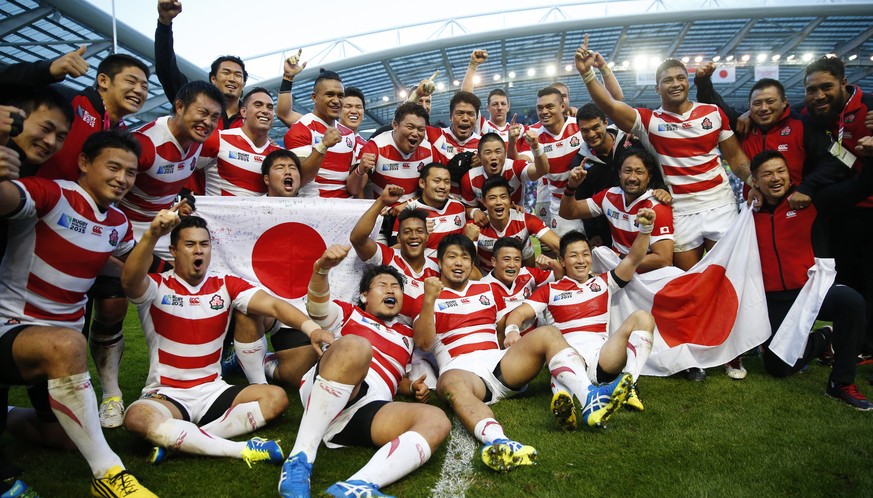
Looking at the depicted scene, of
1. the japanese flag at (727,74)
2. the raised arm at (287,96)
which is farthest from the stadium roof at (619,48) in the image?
the raised arm at (287,96)

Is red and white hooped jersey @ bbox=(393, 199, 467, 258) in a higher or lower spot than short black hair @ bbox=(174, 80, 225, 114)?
lower

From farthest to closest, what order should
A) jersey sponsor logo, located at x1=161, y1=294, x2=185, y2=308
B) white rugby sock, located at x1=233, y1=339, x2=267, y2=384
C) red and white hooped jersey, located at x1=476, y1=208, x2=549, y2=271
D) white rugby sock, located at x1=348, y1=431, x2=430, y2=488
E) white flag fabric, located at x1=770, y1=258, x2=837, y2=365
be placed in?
1. red and white hooped jersey, located at x1=476, y1=208, x2=549, y2=271
2. white flag fabric, located at x1=770, y1=258, x2=837, y2=365
3. white rugby sock, located at x1=233, y1=339, x2=267, y2=384
4. jersey sponsor logo, located at x1=161, y1=294, x2=185, y2=308
5. white rugby sock, located at x1=348, y1=431, x2=430, y2=488

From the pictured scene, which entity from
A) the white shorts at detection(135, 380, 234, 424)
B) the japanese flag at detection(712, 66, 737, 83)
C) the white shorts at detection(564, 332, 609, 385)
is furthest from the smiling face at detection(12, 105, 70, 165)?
the japanese flag at detection(712, 66, 737, 83)

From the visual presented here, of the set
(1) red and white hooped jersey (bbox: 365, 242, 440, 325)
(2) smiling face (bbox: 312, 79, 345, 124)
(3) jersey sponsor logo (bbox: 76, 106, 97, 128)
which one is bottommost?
(1) red and white hooped jersey (bbox: 365, 242, 440, 325)

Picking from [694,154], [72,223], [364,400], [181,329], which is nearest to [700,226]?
[694,154]

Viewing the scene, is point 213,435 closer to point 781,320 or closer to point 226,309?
point 226,309

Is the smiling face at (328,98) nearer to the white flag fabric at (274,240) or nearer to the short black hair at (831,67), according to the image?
the white flag fabric at (274,240)

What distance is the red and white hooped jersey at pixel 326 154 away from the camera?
5523 millimetres

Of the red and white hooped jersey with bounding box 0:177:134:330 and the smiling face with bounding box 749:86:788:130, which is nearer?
the red and white hooped jersey with bounding box 0:177:134:330

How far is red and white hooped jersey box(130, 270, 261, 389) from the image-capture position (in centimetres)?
345

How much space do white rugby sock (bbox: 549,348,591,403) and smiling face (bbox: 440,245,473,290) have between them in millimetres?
1032

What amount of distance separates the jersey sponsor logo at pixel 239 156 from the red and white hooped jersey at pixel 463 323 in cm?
220

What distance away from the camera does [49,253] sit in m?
2.99

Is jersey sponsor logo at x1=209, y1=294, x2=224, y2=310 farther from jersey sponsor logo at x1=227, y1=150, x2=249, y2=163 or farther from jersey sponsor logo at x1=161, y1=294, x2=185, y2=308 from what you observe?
jersey sponsor logo at x1=227, y1=150, x2=249, y2=163
